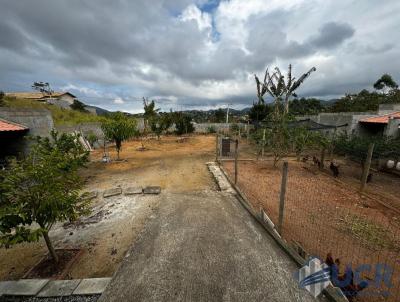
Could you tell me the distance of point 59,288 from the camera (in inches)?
114

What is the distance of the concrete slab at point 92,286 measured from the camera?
112 inches

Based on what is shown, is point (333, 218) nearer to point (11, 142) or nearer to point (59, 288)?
point (59, 288)

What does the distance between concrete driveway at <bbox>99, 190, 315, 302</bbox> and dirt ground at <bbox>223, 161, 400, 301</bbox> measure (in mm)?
993

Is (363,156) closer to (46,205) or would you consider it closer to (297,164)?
(297,164)

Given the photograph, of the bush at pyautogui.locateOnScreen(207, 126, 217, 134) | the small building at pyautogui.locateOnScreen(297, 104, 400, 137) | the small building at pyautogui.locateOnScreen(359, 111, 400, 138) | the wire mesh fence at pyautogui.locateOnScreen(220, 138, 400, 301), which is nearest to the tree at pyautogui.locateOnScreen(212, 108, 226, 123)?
the bush at pyautogui.locateOnScreen(207, 126, 217, 134)

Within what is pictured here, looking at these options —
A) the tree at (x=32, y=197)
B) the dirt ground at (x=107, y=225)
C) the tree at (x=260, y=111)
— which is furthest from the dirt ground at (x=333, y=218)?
the tree at (x=260, y=111)

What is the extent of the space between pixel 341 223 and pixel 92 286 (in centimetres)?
535

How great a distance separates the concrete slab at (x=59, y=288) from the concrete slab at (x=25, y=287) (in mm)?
84

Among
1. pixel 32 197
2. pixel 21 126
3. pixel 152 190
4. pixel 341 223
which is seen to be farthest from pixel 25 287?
pixel 21 126

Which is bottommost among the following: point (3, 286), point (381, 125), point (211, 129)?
point (3, 286)

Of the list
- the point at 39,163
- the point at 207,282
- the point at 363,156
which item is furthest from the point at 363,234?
the point at 39,163

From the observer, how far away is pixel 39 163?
3299 millimetres

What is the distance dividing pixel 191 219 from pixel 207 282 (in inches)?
76.1

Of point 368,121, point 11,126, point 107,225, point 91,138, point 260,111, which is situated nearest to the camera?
point 107,225
